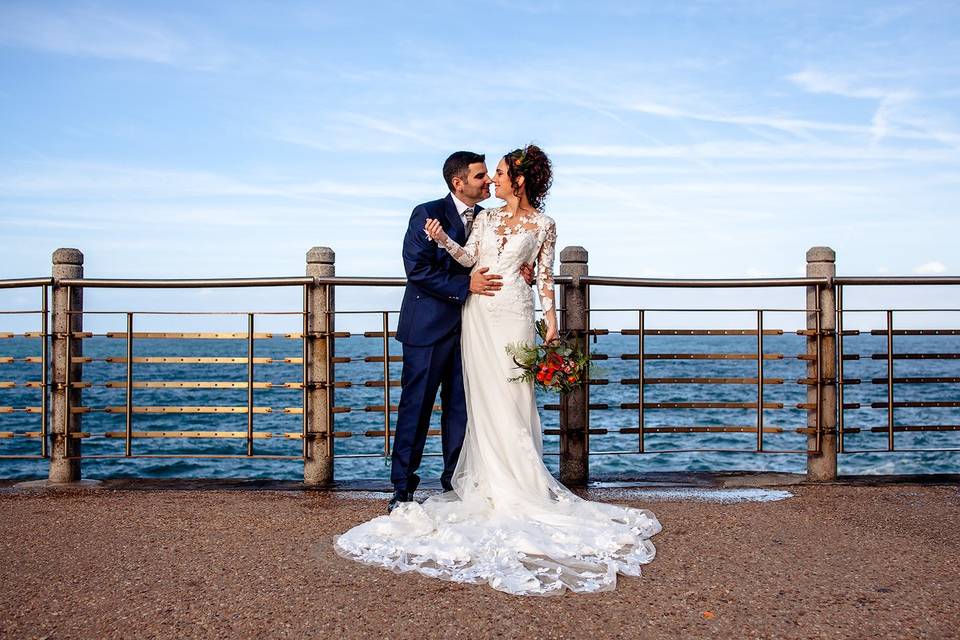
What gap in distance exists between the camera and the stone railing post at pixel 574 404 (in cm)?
561

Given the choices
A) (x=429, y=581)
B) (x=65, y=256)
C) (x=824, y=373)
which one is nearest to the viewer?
(x=429, y=581)

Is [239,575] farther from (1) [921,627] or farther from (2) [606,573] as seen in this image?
(1) [921,627]

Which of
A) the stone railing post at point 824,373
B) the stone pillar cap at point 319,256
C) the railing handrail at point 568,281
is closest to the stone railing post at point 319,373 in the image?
the stone pillar cap at point 319,256

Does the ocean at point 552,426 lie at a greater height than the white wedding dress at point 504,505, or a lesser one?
lesser

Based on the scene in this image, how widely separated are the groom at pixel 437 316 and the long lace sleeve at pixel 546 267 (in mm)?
73

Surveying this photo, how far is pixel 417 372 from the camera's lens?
A: 4.65 metres

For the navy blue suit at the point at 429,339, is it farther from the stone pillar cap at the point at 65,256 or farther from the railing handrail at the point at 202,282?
the stone pillar cap at the point at 65,256

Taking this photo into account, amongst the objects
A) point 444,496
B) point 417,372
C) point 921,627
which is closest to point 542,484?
point 444,496

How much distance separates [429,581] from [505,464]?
112 cm

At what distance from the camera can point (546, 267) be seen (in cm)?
452

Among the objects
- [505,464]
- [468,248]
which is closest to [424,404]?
[505,464]

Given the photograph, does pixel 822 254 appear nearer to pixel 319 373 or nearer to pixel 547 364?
pixel 547 364

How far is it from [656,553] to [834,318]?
2882mm

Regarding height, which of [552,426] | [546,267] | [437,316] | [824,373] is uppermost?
[546,267]
